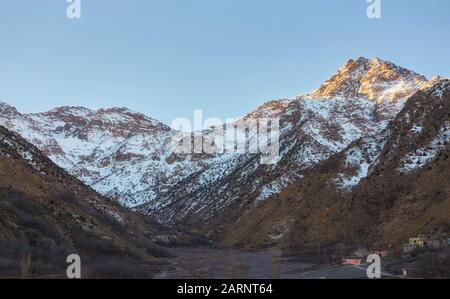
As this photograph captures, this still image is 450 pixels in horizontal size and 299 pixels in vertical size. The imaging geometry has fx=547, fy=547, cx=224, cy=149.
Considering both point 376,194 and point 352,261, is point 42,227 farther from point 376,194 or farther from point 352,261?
point 376,194

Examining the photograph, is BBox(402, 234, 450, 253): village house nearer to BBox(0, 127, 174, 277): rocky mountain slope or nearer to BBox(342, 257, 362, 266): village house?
BBox(342, 257, 362, 266): village house

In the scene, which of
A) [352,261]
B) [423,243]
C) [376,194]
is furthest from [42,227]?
[376,194]

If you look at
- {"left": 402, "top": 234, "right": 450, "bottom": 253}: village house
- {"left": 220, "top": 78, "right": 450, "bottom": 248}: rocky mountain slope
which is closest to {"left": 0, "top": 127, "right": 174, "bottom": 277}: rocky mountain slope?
{"left": 220, "top": 78, "right": 450, "bottom": 248}: rocky mountain slope

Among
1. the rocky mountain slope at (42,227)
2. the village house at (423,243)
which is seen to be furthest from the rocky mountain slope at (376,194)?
the rocky mountain slope at (42,227)

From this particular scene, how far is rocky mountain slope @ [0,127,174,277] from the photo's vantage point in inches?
2616

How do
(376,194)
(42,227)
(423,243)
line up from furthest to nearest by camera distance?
(376,194), (42,227), (423,243)

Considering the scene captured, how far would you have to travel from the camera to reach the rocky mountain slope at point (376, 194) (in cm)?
9688

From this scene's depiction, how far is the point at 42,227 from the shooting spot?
83.7 metres

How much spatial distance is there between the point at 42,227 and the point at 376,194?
69.1m

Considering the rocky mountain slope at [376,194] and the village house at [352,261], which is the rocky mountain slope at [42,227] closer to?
the village house at [352,261]

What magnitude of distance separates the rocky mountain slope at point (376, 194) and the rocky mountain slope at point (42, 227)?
132 feet
